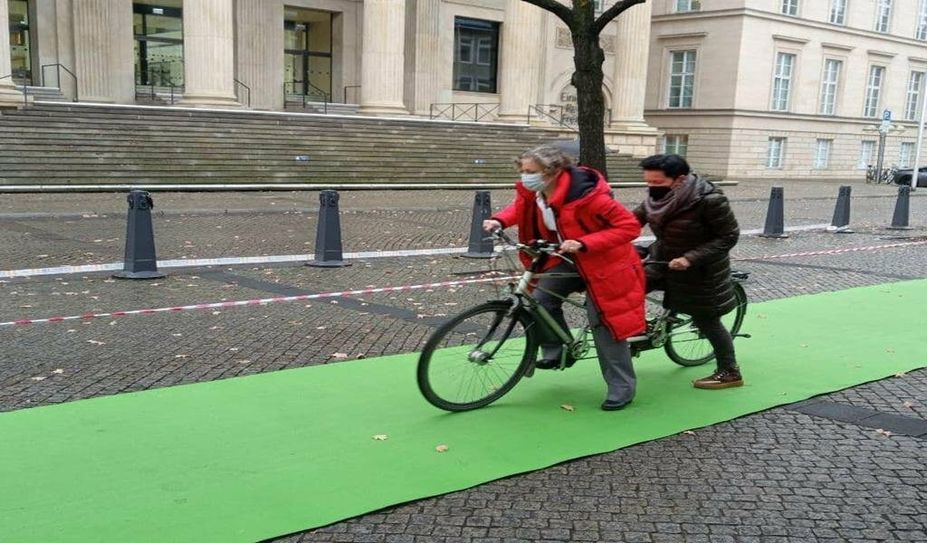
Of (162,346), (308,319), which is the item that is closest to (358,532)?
(162,346)

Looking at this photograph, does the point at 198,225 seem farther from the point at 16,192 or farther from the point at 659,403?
the point at 659,403

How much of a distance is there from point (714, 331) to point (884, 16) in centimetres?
5061

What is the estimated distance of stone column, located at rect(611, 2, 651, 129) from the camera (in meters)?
37.8

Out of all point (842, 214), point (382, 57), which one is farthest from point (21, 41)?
point (842, 214)

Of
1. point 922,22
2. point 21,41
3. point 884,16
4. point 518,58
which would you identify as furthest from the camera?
point 922,22

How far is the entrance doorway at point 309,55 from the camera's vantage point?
122ft

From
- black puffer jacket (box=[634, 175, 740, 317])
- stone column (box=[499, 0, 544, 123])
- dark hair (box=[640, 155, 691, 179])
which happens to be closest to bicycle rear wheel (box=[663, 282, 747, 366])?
black puffer jacket (box=[634, 175, 740, 317])

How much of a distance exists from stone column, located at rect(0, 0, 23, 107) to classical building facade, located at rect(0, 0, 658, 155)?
4 centimetres

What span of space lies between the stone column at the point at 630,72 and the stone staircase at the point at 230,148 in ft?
29.8

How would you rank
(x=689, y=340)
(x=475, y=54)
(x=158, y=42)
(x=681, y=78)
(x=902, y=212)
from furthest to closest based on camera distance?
(x=681, y=78) < (x=475, y=54) < (x=158, y=42) < (x=902, y=212) < (x=689, y=340)

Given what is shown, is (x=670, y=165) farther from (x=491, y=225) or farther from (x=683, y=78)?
(x=683, y=78)

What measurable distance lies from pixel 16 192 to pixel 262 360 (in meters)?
15.1

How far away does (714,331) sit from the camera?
5.74m

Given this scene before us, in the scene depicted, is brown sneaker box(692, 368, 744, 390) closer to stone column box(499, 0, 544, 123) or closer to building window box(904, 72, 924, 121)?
stone column box(499, 0, 544, 123)
